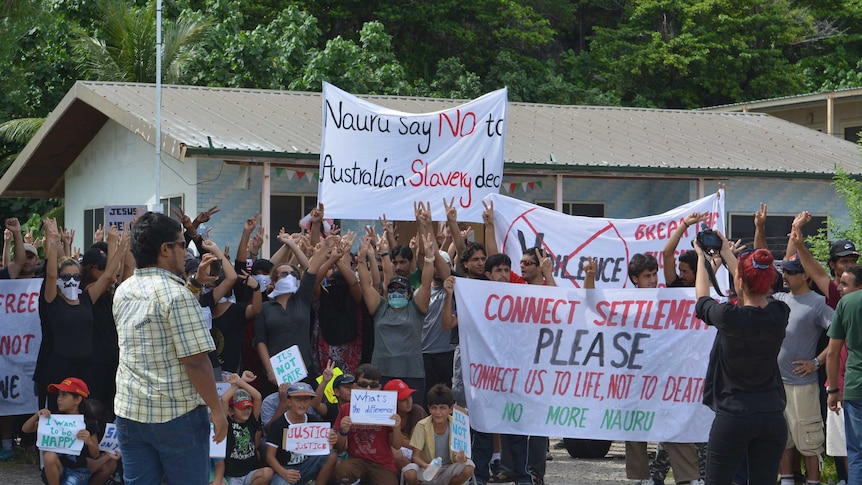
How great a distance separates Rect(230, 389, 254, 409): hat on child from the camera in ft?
28.1

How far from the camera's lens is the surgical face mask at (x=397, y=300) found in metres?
9.23

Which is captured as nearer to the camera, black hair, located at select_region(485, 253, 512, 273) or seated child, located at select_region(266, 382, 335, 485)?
seated child, located at select_region(266, 382, 335, 485)


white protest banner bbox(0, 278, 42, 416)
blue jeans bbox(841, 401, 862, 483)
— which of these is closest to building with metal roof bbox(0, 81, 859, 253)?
white protest banner bbox(0, 278, 42, 416)

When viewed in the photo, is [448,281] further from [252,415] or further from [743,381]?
[743,381]

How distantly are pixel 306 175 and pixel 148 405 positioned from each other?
38.1 feet

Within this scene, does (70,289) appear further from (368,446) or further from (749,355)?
(749,355)

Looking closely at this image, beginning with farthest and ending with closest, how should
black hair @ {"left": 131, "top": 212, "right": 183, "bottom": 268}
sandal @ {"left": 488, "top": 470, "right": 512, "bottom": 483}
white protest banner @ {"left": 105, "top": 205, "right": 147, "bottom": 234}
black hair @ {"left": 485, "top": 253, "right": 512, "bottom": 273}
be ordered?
white protest banner @ {"left": 105, "top": 205, "right": 147, "bottom": 234} < black hair @ {"left": 485, "top": 253, "right": 512, "bottom": 273} < sandal @ {"left": 488, "top": 470, "right": 512, "bottom": 483} < black hair @ {"left": 131, "top": 212, "right": 183, "bottom": 268}

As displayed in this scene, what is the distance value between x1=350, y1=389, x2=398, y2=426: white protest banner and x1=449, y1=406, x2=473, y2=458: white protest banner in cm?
48

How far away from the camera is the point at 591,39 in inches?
1599

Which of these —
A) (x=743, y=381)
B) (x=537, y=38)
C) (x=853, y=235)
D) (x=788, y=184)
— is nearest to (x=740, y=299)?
(x=743, y=381)

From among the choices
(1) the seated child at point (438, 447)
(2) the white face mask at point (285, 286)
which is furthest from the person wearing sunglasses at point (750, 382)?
(2) the white face mask at point (285, 286)

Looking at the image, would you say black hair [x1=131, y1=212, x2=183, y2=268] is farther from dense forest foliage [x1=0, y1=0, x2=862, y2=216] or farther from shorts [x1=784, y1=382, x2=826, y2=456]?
dense forest foliage [x1=0, y1=0, x2=862, y2=216]

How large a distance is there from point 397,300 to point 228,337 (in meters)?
1.36

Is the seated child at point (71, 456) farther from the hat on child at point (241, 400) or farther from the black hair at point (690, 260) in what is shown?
the black hair at point (690, 260)
